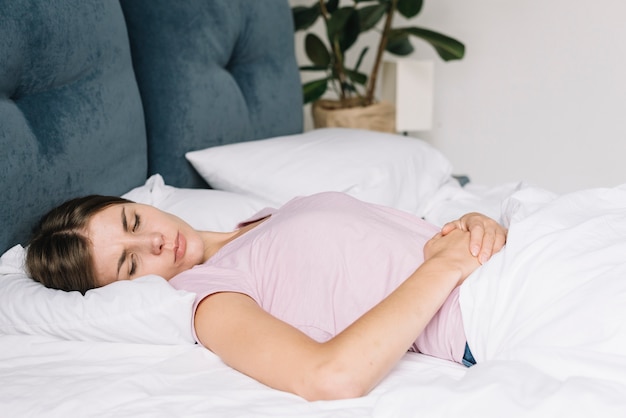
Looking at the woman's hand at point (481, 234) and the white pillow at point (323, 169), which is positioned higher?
the woman's hand at point (481, 234)

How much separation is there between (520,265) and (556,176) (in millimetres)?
2082

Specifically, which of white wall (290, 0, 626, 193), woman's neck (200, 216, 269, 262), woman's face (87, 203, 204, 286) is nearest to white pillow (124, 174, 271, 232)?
woman's neck (200, 216, 269, 262)

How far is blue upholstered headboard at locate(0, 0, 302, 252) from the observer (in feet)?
4.68

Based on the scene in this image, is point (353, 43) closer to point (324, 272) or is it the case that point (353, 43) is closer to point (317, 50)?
point (317, 50)

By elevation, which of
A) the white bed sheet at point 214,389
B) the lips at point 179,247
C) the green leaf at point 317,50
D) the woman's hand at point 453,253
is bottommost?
the white bed sheet at point 214,389

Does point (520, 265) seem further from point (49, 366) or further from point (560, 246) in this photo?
point (49, 366)

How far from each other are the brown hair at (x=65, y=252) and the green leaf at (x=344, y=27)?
1556 millimetres

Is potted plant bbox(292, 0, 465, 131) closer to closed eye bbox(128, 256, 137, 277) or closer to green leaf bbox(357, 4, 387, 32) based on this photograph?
green leaf bbox(357, 4, 387, 32)

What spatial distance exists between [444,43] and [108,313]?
1903 millimetres

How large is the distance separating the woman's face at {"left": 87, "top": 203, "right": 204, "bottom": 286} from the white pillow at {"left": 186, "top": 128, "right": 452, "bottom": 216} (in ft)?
1.67

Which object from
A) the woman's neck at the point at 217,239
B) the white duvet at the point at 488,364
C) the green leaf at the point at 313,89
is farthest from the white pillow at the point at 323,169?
the green leaf at the point at 313,89

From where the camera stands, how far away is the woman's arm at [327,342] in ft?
3.27

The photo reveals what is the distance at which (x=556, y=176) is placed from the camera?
3.08 meters

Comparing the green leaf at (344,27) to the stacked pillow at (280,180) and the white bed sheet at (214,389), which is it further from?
the white bed sheet at (214,389)
